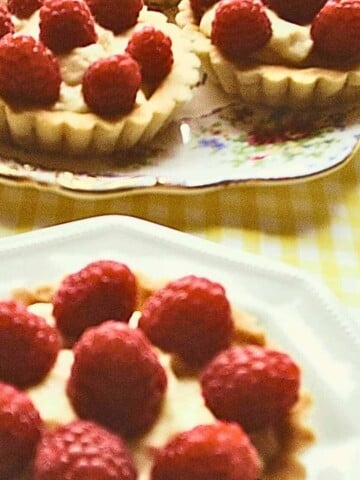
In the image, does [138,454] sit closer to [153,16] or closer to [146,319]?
[146,319]

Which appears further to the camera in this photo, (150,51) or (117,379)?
(150,51)

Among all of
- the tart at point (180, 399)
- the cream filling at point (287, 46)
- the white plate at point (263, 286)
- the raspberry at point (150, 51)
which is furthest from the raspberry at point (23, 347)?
the cream filling at point (287, 46)

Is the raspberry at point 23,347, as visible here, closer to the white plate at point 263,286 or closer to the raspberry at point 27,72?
the white plate at point 263,286

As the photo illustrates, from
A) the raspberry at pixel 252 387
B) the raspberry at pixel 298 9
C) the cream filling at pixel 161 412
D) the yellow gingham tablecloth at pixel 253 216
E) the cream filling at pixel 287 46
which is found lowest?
the yellow gingham tablecloth at pixel 253 216

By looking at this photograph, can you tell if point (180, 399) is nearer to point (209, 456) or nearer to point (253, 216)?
point (209, 456)

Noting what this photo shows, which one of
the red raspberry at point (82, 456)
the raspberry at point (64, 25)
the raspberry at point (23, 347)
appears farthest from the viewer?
the raspberry at point (64, 25)

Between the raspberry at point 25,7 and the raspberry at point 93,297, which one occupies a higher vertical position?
the raspberry at point 25,7

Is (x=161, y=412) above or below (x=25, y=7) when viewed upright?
below

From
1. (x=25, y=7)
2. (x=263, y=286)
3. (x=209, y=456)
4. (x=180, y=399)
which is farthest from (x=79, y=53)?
(x=209, y=456)
